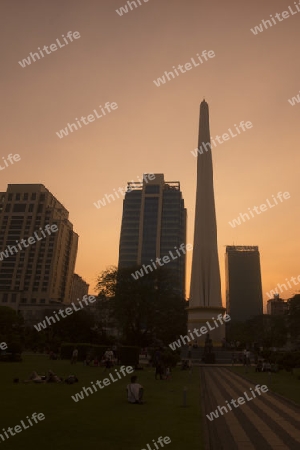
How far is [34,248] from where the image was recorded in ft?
430

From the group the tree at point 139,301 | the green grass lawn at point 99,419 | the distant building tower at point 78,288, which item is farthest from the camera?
the distant building tower at point 78,288

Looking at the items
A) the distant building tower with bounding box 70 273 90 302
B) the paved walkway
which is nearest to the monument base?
the paved walkway

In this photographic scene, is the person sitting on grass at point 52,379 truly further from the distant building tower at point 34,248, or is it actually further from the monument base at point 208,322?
the distant building tower at point 34,248

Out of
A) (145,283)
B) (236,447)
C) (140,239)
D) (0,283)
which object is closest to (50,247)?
(0,283)

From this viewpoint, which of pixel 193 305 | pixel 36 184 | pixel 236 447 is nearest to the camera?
pixel 236 447

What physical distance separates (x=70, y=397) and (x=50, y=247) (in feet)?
400

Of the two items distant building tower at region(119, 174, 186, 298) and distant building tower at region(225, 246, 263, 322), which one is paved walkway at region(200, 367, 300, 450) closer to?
distant building tower at region(119, 174, 186, 298)

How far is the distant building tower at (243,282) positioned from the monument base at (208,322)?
5272 inches

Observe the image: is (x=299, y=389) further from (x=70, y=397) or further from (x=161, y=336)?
(x=161, y=336)

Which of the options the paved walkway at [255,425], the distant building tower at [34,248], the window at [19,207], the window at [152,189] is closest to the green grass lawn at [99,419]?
the paved walkway at [255,425]

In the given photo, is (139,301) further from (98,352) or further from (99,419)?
(99,419)

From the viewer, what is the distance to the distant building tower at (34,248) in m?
126

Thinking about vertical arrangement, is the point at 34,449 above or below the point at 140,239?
below

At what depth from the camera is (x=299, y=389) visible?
1891 cm
